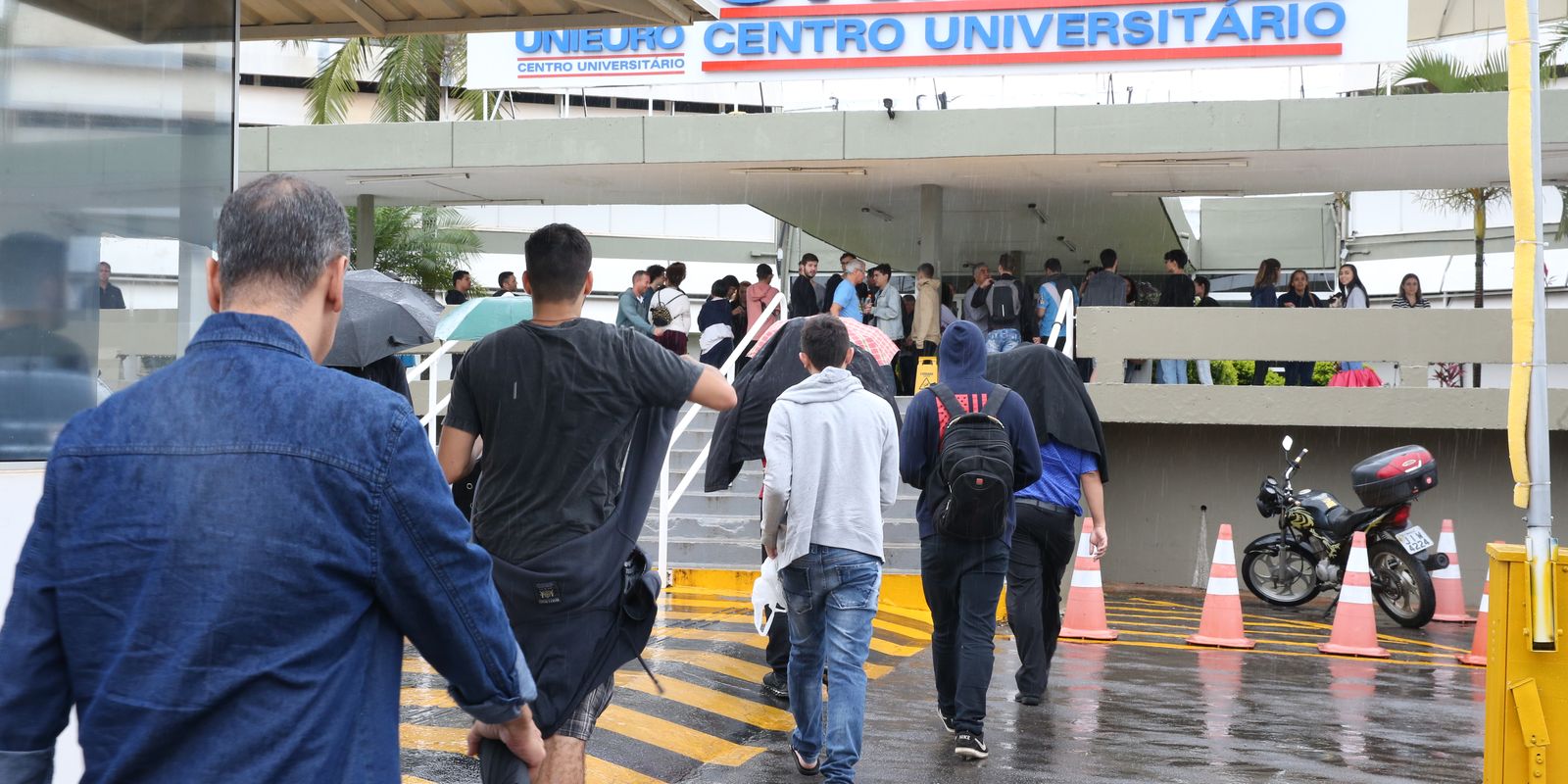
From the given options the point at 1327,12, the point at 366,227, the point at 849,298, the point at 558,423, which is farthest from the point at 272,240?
the point at 366,227

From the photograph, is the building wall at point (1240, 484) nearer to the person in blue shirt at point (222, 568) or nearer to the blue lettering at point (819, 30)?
the blue lettering at point (819, 30)

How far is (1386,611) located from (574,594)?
10.6m

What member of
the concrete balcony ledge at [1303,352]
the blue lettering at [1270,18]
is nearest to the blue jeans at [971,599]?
the concrete balcony ledge at [1303,352]

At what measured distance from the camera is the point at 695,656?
8.62 metres

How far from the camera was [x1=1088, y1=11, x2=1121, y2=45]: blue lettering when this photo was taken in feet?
56.0

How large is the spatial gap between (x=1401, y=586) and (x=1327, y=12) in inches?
274

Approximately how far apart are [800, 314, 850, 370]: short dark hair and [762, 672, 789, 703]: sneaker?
8.16 feet

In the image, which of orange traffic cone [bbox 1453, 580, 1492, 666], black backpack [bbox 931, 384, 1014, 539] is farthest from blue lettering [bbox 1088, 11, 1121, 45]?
black backpack [bbox 931, 384, 1014, 539]

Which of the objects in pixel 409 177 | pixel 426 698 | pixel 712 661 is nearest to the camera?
pixel 426 698

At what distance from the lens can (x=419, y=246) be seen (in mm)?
30141

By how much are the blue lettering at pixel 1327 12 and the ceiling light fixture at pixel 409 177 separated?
984 cm

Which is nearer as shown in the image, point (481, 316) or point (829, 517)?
point (829, 517)

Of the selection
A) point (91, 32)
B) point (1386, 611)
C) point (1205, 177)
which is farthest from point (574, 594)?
point (1205, 177)

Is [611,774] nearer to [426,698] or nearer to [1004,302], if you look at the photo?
[426,698]
